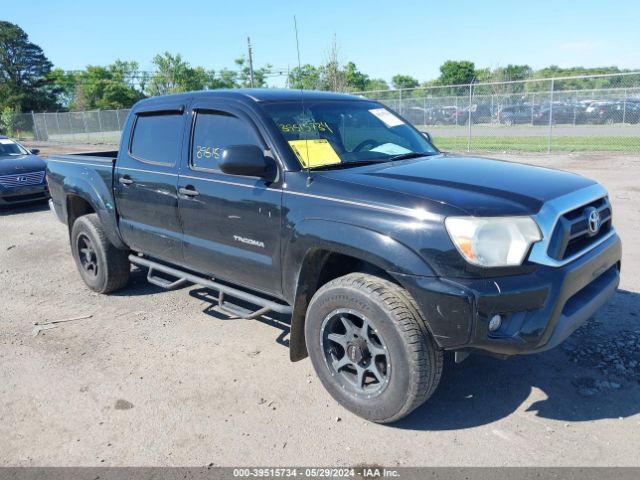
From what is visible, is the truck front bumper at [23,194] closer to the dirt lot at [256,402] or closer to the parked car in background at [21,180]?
the parked car in background at [21,180]

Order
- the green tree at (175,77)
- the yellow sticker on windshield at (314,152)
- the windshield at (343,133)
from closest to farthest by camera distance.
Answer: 1. the yellow sticker on windshield at (314,152)
2. the windshield at (343,133)
3. the green tree at (175,77)

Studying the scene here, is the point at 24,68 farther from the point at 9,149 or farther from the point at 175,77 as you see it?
the point at 9,149

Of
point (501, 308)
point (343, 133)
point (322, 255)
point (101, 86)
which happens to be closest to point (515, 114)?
point (343, 133)

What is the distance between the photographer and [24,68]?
73.1 metres

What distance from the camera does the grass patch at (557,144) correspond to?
17156mm

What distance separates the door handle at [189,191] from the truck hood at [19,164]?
26.5 ft

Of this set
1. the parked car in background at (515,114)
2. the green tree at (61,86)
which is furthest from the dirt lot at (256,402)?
the green tree at (61,86)

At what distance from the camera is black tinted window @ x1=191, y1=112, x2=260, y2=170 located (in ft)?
12.7

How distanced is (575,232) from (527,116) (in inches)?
992

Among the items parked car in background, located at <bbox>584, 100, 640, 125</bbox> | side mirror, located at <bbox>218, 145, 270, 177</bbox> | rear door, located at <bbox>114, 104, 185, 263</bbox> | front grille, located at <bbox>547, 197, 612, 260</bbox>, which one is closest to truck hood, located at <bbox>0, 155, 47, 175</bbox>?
rear door, located at <bbox>114, 104, 185, 263</bbox>

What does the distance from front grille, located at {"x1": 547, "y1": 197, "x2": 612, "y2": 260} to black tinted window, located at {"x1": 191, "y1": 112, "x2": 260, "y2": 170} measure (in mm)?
2066

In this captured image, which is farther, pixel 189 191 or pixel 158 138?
pixel 158 138

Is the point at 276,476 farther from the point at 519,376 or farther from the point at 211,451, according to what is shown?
the point at 519,376

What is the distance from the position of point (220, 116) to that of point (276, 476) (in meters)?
2.57
